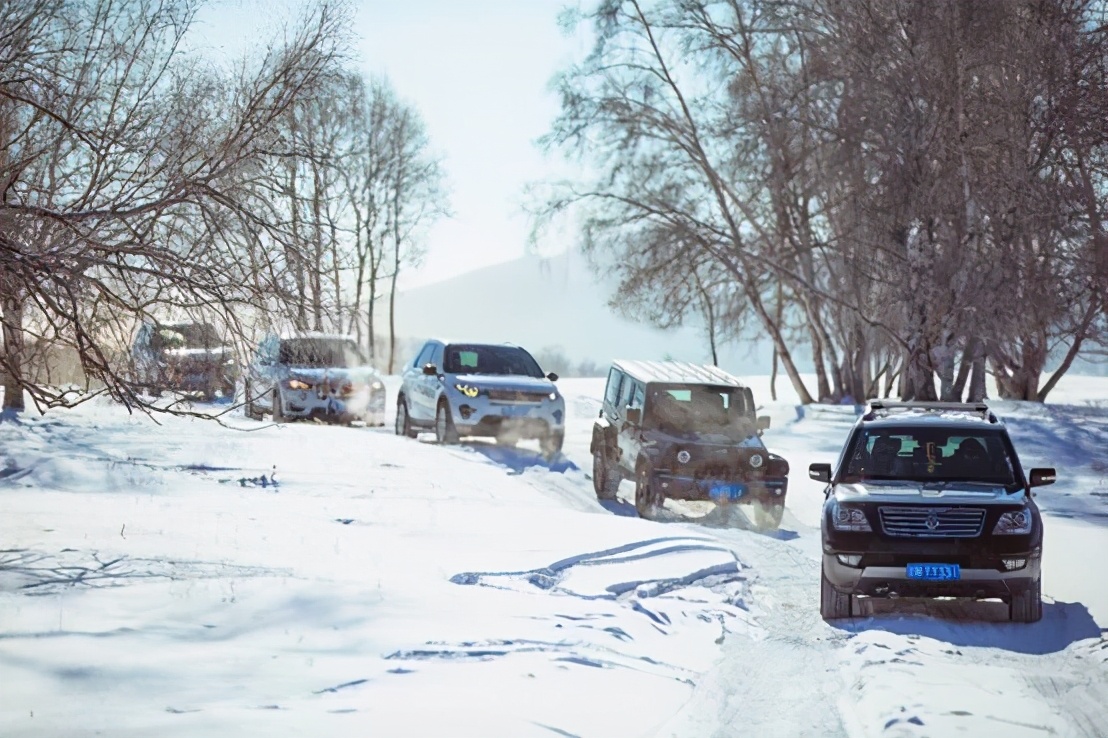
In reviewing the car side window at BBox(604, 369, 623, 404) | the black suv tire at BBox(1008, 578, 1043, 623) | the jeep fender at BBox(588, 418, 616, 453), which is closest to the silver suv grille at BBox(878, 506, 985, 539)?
the black suv tire at BBox(1008, 578, 1043, 623)

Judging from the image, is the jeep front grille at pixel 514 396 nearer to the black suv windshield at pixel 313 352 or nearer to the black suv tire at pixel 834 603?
the black suv windshield at pixel 313 352

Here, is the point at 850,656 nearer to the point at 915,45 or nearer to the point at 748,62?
the point at 915,45

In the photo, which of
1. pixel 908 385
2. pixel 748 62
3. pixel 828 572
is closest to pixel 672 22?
pixel 748 62

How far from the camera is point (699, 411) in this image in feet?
54.6

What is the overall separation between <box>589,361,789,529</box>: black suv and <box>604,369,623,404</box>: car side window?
99mm

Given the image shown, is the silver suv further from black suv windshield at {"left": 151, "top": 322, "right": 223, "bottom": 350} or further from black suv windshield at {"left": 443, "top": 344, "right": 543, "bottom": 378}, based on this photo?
black suv windshield at {"left": 151, "top": 322, "right": 223, "bottom": 350}

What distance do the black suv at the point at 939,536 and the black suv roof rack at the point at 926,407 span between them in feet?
1.41

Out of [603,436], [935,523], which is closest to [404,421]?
[603,436]

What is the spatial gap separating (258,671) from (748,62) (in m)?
26.4

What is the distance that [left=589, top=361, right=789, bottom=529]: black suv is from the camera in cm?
1566

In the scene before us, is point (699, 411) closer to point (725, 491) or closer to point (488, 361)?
point (725, 491)

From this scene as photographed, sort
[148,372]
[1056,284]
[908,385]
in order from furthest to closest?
[908,385], [1056,284], [148,372]

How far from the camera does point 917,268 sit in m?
25.7

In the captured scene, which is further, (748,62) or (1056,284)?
(748,62)
